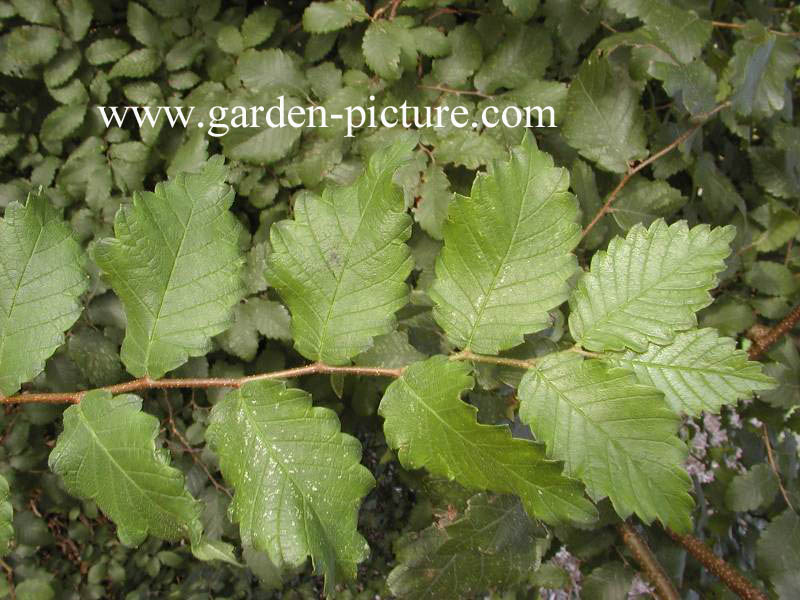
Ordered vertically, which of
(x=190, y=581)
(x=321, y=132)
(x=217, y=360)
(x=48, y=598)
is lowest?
(x=190, y=581)

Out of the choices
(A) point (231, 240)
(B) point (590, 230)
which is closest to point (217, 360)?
(A) point (231, 240)

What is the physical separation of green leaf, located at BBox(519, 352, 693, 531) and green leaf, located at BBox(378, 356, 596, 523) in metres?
0.07

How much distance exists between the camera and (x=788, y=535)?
1377mm

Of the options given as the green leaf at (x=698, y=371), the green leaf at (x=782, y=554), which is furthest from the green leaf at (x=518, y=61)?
the green leaf at (x=782, y=554)

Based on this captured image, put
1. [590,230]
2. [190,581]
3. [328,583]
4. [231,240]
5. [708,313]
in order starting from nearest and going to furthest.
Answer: [328,583], [231,240], [590,230], [708,313], [190,581]

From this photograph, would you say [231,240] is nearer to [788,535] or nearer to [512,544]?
[512,544]

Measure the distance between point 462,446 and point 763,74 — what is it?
3.49ft

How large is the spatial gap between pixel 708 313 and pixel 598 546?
624 millimetres

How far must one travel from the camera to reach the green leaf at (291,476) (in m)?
0.76

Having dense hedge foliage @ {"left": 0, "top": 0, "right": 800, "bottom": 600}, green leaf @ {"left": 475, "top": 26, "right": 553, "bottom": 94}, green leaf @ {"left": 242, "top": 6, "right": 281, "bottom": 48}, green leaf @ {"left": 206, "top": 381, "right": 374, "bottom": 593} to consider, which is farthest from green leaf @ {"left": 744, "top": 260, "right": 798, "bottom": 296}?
green leaf @ {"left": 242, "top": 6, "right": 281, "bottom": 48}

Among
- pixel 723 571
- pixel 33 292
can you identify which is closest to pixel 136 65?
pixel 33 292

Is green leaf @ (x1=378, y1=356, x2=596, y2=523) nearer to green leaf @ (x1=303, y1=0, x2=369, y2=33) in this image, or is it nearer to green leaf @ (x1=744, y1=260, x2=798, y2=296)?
→ green leaf @ (x1=303, y1=0, x2=369, y2=33)

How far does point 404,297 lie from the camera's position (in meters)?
0.85

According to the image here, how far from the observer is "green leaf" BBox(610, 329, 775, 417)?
885 mm
